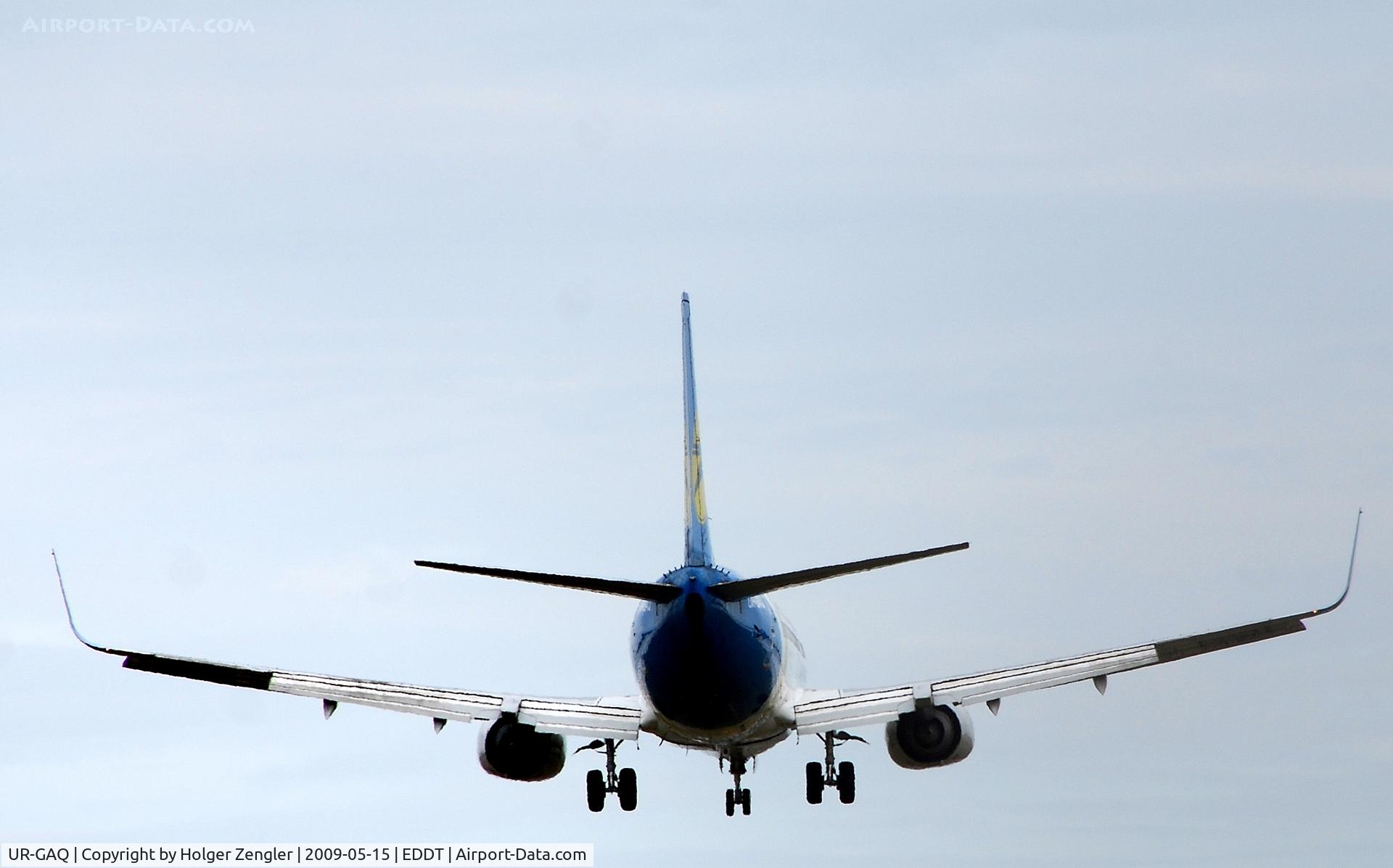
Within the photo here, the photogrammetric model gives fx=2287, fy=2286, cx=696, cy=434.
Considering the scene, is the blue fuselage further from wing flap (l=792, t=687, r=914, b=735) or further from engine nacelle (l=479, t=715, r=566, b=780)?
engine nacelle (l=479, t=715, r=566, b=780)

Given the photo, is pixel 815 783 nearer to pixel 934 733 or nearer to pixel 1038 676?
pixel 934 733

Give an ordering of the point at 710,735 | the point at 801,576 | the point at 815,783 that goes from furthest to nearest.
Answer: the point at 815,783 → the point at 710,735 → the point at 801,576

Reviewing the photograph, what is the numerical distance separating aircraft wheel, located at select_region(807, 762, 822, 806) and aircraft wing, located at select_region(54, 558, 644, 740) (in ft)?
18.0

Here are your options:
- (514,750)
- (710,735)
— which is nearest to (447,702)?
(514,750)

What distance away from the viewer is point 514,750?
64750mm

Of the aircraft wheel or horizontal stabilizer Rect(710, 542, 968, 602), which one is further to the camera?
the aircraft wheel

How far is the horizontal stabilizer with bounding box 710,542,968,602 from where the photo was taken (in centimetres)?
5031

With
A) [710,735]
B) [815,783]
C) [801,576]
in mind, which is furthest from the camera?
[815,783]

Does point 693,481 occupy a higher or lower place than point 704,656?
higher

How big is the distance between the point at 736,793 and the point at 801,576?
1574cm

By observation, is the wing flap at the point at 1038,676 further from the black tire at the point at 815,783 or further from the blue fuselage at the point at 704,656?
the blue fuselage at the point at 704,656

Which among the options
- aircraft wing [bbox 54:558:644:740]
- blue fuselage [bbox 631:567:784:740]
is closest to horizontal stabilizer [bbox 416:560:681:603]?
blue fuselage [bbox 631:567:784:740]

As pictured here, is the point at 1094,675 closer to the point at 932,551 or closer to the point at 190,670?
the point at 932,551

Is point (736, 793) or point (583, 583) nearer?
point (583, 583)
